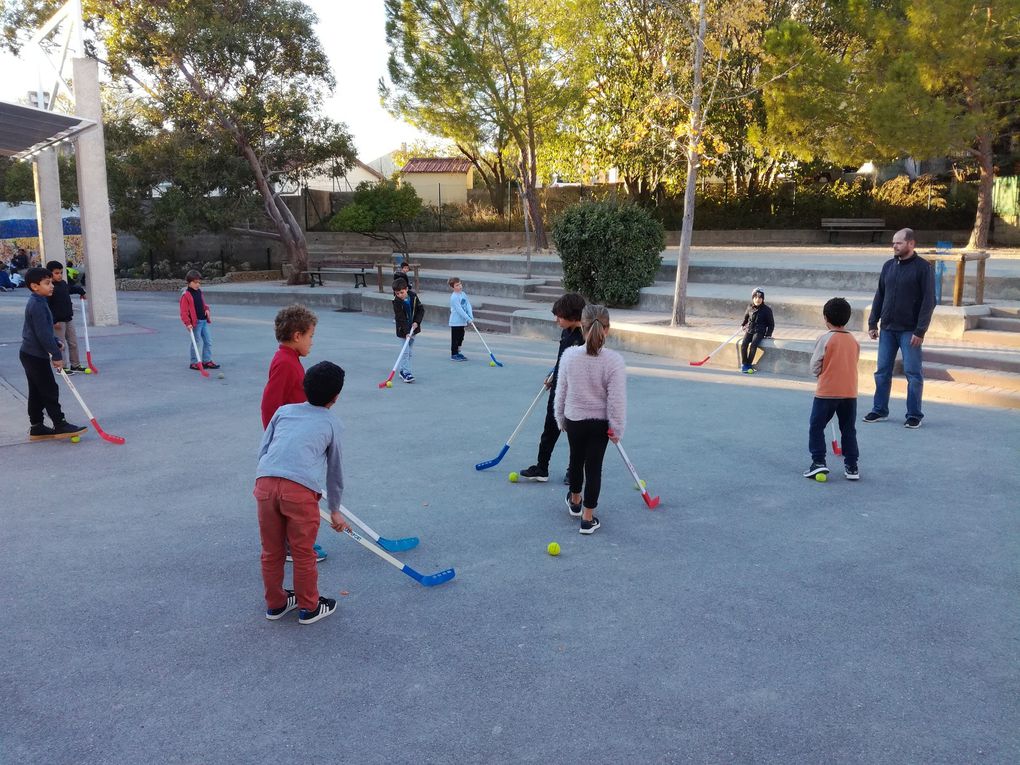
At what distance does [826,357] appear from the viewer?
6.43 metres

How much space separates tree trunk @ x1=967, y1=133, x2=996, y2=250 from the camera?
19.3 m

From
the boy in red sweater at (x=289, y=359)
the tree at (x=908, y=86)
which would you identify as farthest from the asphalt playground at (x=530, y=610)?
the tree at (x=908, y=86)

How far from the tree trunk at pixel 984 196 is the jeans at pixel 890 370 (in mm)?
13521

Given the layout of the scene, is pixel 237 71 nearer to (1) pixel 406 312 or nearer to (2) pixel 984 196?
(1) pixel 406 312

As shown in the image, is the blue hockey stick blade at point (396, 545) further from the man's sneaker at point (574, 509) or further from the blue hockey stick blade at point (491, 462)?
the blue hockey stick blade at point (491, 462)

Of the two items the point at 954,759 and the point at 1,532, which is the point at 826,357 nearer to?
the point at 954,759

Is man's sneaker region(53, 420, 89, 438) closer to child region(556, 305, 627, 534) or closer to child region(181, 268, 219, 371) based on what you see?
child region(181, 268, 219, 371)

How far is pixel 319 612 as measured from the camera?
416 centimetres

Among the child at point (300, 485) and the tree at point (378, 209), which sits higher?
the tree at point (378, 209)

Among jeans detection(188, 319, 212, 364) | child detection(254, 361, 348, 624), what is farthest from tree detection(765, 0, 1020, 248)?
child detection(254, 361, 348, 624)

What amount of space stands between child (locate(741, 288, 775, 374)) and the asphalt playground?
3.29 meters

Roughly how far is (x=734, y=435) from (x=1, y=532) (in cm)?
601

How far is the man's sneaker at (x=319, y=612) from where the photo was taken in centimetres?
413

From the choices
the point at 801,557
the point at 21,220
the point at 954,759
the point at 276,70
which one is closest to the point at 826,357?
the point at 801,557
